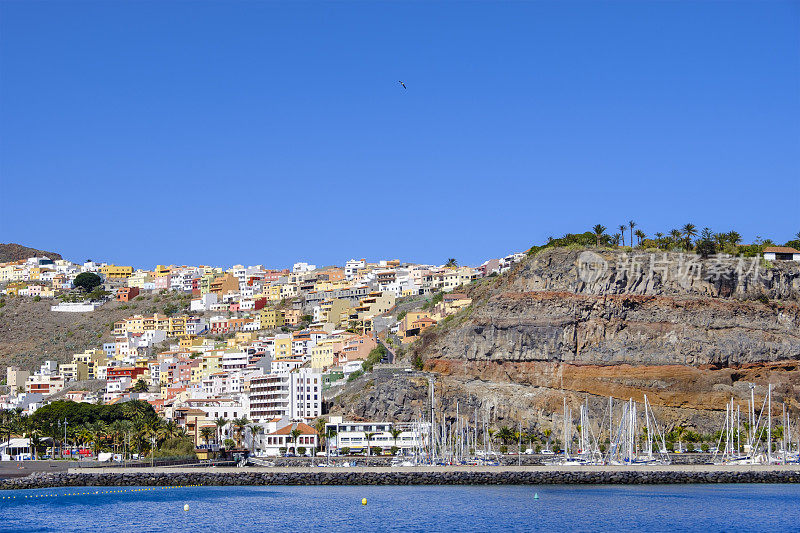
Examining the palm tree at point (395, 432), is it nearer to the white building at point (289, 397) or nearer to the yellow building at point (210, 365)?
the white building at point (289, 397)

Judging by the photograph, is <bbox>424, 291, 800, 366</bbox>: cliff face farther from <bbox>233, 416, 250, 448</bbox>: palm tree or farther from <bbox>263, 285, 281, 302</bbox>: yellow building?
<bbox>263, 285, 281, 302</bbox>: yellow building

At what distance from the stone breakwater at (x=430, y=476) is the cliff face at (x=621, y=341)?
73.5 feet

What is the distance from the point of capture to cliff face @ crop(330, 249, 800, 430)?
108m

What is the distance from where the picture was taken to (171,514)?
6475cm

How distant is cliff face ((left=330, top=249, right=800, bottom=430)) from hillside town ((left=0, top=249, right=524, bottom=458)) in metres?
8.10

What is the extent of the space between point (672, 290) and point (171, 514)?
220 feet

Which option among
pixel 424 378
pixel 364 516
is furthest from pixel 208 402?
pixel 364 516

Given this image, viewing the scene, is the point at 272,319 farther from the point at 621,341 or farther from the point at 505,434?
the point at 505,434

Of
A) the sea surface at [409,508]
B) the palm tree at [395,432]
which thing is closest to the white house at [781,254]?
the palm tree at [395,432]

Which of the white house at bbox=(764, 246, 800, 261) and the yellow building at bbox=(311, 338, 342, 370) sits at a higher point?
the white house at bbox=(764, 246, 800, 261)

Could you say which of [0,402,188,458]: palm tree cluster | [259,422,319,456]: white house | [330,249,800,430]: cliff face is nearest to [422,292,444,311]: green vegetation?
[330,249,800,430]: cliff face

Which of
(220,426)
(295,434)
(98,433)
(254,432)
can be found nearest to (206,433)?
(220,426)

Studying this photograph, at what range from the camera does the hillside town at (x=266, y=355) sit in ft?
385

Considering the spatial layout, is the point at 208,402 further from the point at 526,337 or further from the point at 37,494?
the point at 37,494
